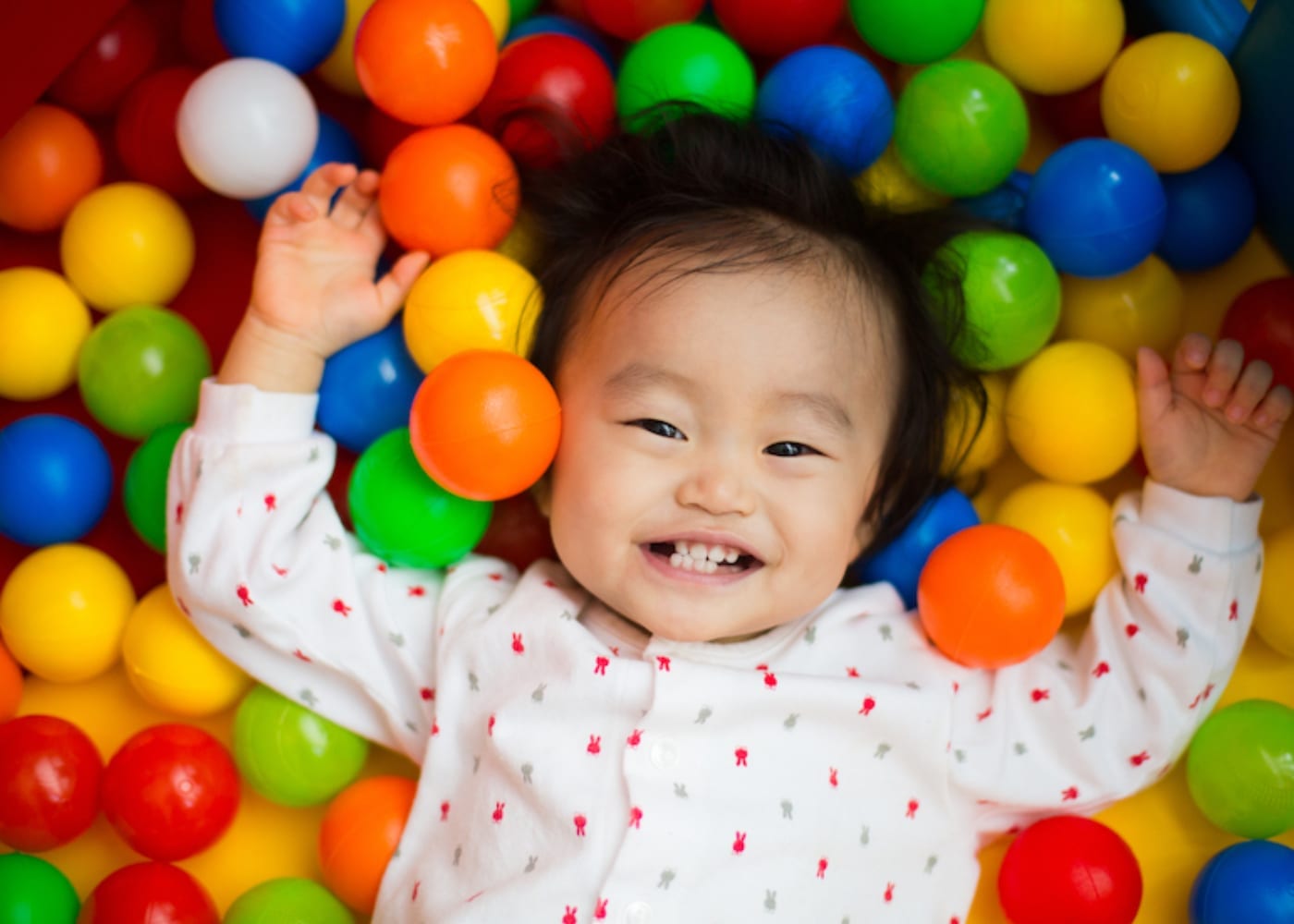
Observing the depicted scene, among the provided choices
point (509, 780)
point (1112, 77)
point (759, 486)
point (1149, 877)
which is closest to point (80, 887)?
point (509, 780)

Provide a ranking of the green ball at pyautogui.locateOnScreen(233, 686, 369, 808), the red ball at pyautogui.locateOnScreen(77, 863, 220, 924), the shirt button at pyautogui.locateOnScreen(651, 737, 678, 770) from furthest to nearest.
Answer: the green ball at pyautogui.locateOnScreen(233, 686, 369, 808) < the red ball at pyautogui.locateOnScreen(77, 863, 220, 924) < the shirt button at pyautogui.locateOnScreen(651, 737, 678, 770)

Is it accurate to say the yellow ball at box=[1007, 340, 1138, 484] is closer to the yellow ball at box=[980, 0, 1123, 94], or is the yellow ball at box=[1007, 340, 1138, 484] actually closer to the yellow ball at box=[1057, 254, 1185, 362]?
the yellow ball at box=[1057, 254, 1185, 362]

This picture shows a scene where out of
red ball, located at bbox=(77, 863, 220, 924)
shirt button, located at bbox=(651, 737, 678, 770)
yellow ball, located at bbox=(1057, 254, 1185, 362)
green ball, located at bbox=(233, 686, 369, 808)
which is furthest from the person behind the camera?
yellow ball, located at bbox=(1057, 254, 1185, 362)

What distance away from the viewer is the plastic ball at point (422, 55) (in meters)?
1.62

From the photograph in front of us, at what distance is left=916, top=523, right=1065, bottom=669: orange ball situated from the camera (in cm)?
151

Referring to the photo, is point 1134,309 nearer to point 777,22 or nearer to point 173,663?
point 777,22

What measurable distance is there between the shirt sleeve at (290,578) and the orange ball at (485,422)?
8.3 inches

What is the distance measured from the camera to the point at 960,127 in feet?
5.45

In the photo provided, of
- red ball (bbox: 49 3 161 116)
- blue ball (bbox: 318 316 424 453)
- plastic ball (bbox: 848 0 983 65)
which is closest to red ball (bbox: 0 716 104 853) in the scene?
blue ball (bbox: 318 316 424 453)

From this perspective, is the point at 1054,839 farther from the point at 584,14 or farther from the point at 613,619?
the point at 584,14

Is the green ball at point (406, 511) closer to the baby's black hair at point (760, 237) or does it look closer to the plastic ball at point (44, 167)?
the baby's black hair at point (760, 237)

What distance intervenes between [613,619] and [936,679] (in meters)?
0.39

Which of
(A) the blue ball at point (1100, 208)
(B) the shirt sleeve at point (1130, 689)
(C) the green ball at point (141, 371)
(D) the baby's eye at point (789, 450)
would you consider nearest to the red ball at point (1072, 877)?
(B) the shirt sleeve at point (1130, 689)

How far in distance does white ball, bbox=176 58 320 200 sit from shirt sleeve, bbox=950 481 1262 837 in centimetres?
108
